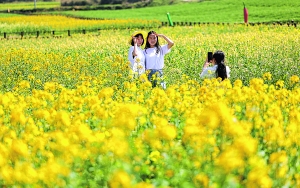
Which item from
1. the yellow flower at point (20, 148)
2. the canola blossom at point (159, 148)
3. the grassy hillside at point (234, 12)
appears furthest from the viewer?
the grassy hillside at point (234, 12)

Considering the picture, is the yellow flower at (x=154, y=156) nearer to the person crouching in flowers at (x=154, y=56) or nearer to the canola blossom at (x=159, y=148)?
the canola blossom at (x=159, y=148)

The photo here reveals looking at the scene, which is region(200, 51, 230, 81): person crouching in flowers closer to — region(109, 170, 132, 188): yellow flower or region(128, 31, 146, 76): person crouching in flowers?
region(128, 31, 146, 76): person crouching in flowers

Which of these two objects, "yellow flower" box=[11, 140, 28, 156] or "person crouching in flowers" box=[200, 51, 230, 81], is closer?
"yellow flower" box=[11, 140, 28, 156]

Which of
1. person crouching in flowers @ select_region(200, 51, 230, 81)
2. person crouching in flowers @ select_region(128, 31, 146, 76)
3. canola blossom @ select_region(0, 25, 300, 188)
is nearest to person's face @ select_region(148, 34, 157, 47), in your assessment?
person crouching in flowers @ select_region(128, 31, 146, 76)

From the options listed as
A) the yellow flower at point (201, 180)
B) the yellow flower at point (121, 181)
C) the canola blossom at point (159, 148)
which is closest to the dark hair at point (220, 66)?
the canola blossom at point (159, 148)

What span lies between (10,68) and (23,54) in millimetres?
1846

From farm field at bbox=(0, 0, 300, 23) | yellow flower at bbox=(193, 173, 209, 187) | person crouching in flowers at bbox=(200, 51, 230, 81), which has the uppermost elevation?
yellow flower at bbox=(193, 173, 209, 187)

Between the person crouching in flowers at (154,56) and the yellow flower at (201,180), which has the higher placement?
the yellow flower at (201,180)

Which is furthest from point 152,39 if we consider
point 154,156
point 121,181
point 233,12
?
point 233,12

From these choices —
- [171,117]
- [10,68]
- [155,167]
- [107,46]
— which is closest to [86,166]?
[155,167]

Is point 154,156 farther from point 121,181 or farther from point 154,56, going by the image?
point 154,56

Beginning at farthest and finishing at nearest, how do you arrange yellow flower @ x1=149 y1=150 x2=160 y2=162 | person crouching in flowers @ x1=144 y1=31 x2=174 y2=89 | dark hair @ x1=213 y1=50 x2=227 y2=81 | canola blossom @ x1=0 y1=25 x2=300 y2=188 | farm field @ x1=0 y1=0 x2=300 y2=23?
farm field @ x1=0 y1=0 x2=300 y2=23, person crouching in flowers @ x1=144 y1=31 x2=174 y2=89, dark hair @ x1=213 y1=50 x2=227 y2=81, yellow flower @ x1=149 y1=150 x2=160 y2=162, canola blossom @ x1=0 y1=25 x2=300 y2=188

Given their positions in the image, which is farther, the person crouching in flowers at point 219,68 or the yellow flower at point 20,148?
the person crouching in flowers at point 219,68

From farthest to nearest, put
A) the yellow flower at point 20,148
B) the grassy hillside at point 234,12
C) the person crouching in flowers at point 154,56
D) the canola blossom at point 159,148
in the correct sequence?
the grassy hillside at point 234,12 < the person crouching in flowers at point 154,56 < the yellow flower at point 20,148 < the canola blossom at point 159,148
